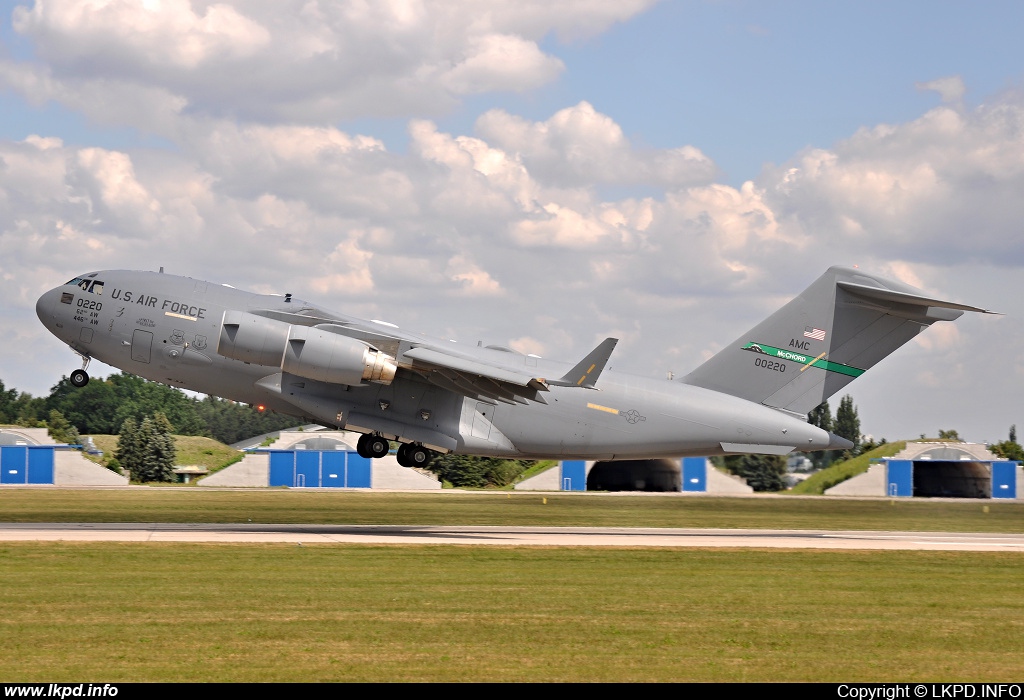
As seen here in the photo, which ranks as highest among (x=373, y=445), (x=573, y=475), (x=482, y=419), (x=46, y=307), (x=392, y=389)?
(x=46, y=307)

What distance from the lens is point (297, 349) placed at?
23.6m

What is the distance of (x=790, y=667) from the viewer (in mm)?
11852

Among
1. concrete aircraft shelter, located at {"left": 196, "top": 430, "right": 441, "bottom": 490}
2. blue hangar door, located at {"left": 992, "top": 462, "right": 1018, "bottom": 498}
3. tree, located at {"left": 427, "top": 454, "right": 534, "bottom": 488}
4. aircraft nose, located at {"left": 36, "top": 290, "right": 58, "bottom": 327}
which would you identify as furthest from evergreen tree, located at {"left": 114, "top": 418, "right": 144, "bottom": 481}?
blue hangar door, located at {"left": 992, "top": 462, "right": 1018, "bottom": 498}

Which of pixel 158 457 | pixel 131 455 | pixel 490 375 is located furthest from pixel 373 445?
pixel 131 455

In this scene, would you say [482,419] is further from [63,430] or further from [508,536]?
[63,430]

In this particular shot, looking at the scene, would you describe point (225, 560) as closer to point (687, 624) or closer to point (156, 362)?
point (156, 362)

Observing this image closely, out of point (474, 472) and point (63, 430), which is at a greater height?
point (63, 430)

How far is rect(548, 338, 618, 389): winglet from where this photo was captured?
23094 mm

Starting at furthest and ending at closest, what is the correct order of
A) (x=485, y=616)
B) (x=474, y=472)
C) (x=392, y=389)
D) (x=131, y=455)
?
1. (x=131, y=455)
2. (x=474, y=472)
3. (x=392, y=389)
4. (x=485, y=616)

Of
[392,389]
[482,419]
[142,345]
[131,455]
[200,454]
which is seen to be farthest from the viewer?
[200,454]

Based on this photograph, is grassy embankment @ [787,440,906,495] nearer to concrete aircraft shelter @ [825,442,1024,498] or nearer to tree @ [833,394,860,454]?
concrete aircraft shelter @ [825,442,1024,498]

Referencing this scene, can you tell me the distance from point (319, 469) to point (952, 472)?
1319 inches
